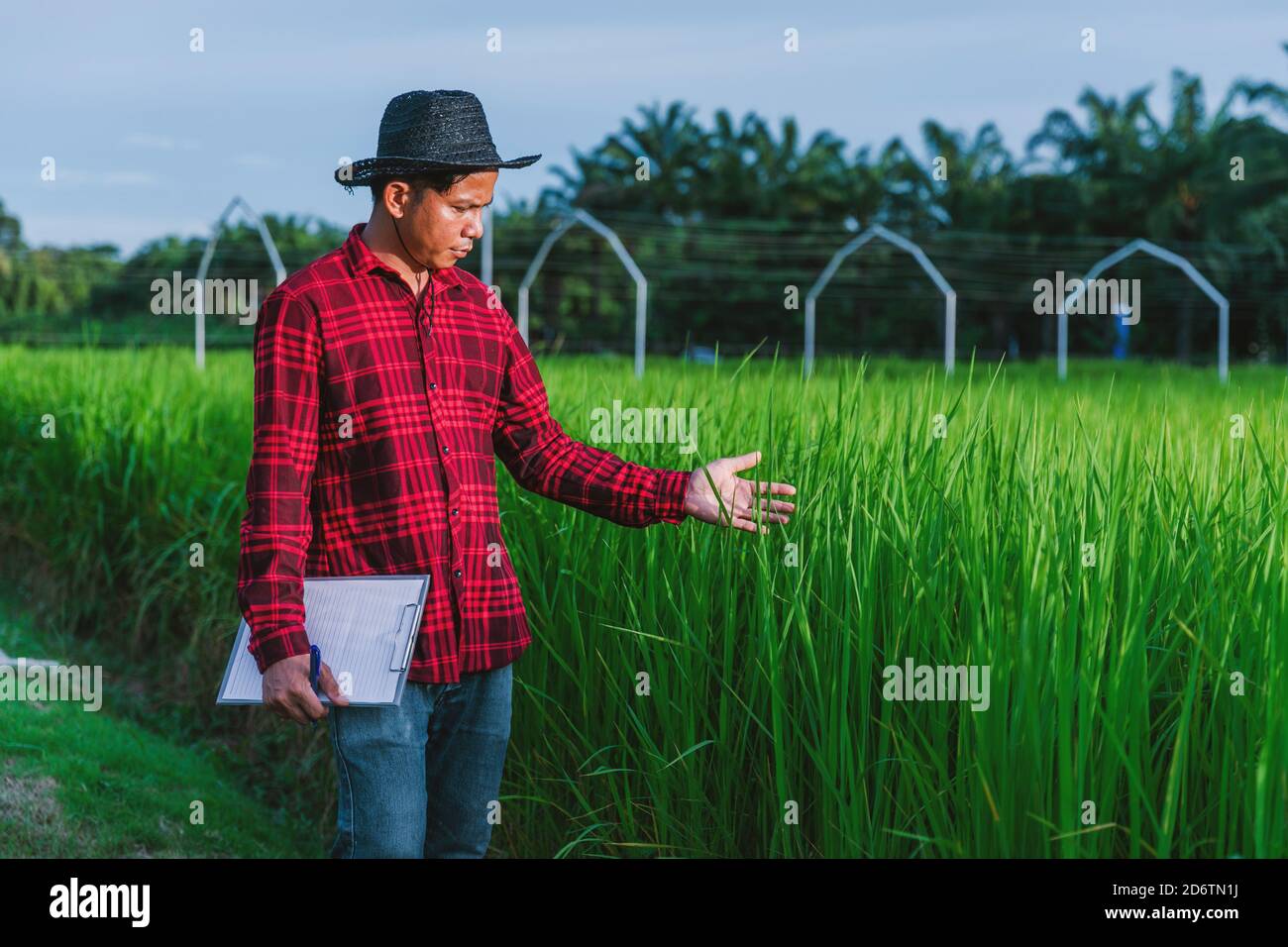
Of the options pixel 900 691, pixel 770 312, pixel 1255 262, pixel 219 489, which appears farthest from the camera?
pixel 770 312

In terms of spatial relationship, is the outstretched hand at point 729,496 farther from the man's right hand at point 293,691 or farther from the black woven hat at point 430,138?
the man's right hand at point 293,691

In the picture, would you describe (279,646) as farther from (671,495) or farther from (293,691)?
(671,495)

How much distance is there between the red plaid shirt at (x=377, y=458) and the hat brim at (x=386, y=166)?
9 centimetres

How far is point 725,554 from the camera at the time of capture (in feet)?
8.89

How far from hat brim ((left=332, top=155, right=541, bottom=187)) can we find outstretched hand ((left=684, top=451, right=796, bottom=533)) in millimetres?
670

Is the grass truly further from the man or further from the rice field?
the man

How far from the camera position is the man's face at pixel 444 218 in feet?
7.19

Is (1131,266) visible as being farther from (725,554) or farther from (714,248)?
(725,554)

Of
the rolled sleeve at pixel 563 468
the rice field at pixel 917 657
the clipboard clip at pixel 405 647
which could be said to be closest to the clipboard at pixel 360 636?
the clipboard clip at pixel 405 647

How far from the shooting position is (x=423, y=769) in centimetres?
220

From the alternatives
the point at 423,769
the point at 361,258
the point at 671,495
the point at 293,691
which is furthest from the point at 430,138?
the point at 423,769

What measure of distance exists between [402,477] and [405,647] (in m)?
0.31
